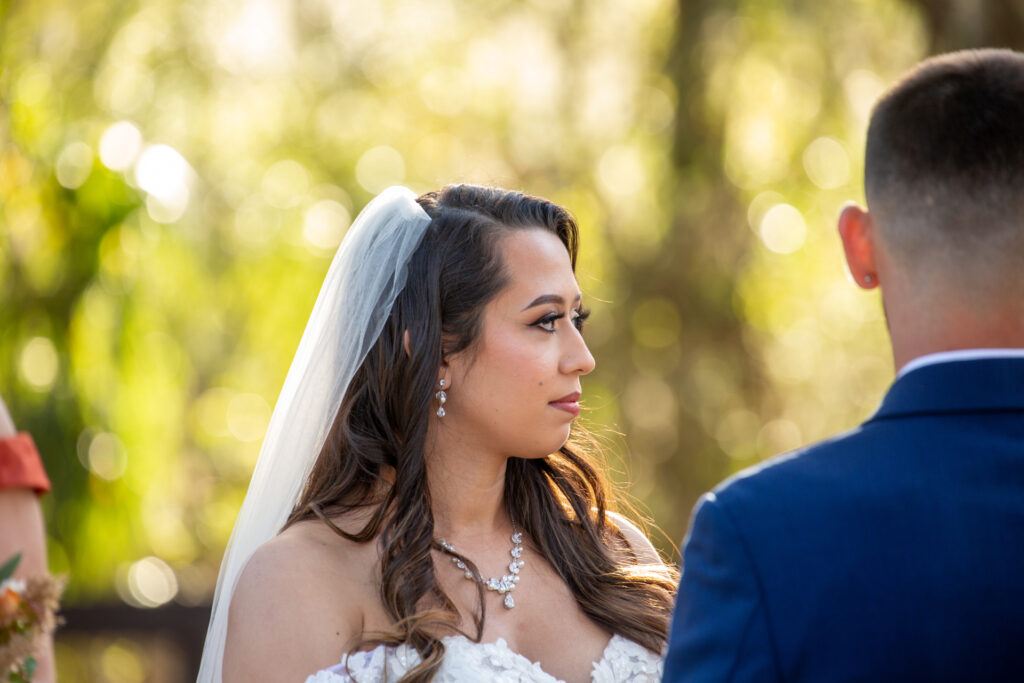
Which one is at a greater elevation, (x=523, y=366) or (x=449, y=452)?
(x=523, y=366)

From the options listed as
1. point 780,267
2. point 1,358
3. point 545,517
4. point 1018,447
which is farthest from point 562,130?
point 1018,447

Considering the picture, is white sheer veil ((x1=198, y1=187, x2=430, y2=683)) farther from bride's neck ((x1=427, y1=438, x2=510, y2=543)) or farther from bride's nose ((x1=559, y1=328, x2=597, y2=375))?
bride's nose ((x1=559, y1=328, x2=597, y2=375))

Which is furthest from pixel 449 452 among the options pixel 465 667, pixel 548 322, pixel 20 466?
pixel 20 466

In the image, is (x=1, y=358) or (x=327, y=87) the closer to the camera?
(x=1, y=358)

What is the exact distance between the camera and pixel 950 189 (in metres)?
1.52

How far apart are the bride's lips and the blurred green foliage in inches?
117

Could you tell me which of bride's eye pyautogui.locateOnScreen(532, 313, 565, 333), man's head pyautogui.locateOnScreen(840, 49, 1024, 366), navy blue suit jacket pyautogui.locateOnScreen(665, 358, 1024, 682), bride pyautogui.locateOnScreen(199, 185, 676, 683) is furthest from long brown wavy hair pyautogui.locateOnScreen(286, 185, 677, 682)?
man's head pyautogui.locateOnScreen(840, 49, 1024, 366)

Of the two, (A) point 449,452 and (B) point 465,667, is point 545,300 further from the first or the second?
(B) point 465,667

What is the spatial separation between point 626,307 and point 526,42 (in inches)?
71.1

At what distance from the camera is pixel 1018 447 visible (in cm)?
147

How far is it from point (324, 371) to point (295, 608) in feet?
2.39

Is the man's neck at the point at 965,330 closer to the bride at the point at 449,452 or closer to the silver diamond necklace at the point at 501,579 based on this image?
the bride at the point at 449,452

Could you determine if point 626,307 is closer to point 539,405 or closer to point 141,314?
point 141,314

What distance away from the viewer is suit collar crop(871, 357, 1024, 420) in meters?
1.49
